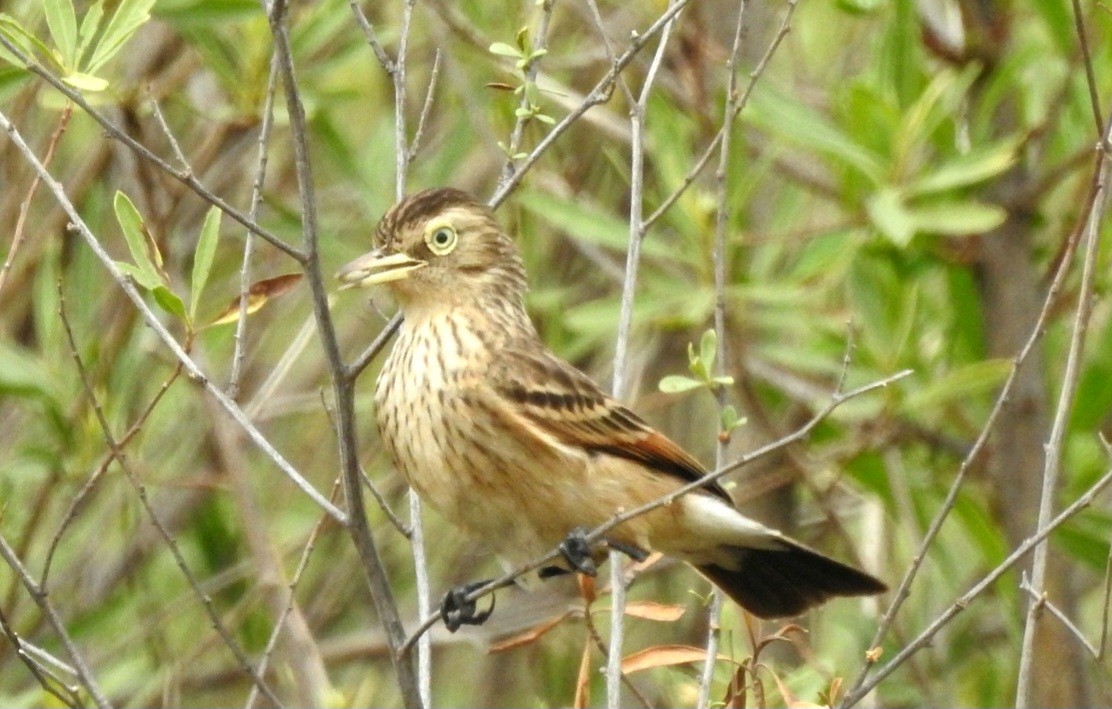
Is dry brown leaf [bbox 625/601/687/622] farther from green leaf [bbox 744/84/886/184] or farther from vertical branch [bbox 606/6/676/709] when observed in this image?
green leaf [bbox 744/84/886/184]

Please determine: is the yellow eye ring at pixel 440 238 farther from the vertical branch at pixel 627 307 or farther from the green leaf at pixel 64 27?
the green leaf at pixel 64 27

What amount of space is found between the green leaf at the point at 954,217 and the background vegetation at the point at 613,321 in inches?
0.7

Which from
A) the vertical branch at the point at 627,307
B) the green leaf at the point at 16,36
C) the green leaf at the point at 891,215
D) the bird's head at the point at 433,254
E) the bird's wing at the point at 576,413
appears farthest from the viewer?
the green leaf at the point at 891,215

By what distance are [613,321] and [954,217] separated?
1255mm

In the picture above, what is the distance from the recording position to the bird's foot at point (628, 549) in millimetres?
4688

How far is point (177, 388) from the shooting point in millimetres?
7055

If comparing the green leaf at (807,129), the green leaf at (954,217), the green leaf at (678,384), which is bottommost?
the green leaf at (678,384)

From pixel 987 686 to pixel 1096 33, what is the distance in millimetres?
2638

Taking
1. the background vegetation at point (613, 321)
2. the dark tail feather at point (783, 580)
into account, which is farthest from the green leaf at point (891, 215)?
the dark tail feather at point (783, 580)

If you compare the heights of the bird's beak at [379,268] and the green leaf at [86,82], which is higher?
the green leaf at [86,82]

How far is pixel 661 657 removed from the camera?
14.8 feet

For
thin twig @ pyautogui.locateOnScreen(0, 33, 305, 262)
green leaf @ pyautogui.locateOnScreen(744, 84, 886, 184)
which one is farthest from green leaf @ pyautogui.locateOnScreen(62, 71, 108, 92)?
green leaf @ pyautogui.locateOnScreen(744, 84, 886, 184)

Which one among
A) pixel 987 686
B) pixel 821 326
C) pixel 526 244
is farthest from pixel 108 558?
pixel 987 686

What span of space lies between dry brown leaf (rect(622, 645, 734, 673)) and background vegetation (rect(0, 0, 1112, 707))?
120 centimetres
